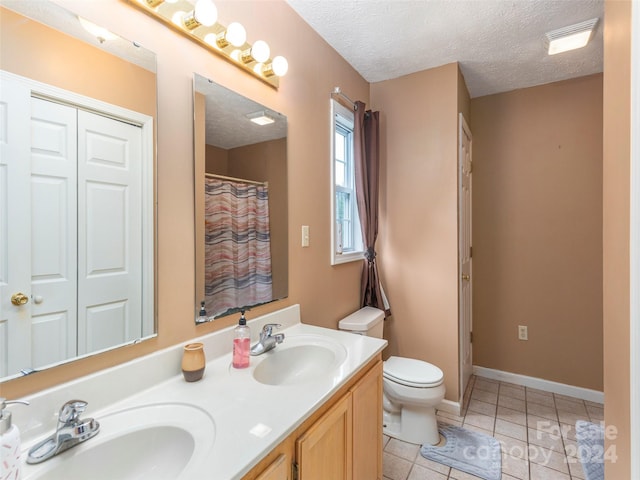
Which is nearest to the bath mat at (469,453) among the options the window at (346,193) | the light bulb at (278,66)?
the window at (346,193)

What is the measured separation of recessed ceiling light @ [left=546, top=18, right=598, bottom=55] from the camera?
5.79 ft

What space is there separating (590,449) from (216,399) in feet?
7.41

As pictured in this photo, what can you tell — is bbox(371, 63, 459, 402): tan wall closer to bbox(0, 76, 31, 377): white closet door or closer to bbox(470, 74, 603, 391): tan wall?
bbox(470, 74, 603, 391): tan wall

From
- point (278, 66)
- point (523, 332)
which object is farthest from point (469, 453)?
point (278, 66)

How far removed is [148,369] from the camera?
98cm

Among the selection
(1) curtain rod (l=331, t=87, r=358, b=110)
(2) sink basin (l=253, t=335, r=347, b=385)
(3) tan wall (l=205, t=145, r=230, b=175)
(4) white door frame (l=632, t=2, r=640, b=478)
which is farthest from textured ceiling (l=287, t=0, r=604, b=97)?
(2) sink basin (l=253, t=335, r=347, b=385)

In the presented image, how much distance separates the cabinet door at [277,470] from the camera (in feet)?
2.42

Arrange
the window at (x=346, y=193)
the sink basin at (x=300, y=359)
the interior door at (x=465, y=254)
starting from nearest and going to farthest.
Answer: the sink basin at (x=300, y=359), the window at (x=346, y=193), the interior door at (x=465, y=254)

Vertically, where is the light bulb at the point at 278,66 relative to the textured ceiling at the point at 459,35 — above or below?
below

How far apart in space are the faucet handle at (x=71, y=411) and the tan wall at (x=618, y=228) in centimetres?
131

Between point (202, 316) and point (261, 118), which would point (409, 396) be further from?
→ point (261, 118)

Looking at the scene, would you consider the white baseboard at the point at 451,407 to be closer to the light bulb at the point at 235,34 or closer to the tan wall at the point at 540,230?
the tan wall at the point at 540,230

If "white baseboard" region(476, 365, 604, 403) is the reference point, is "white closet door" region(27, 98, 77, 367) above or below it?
above

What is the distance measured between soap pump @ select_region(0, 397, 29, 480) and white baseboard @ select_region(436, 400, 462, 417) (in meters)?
2.33
